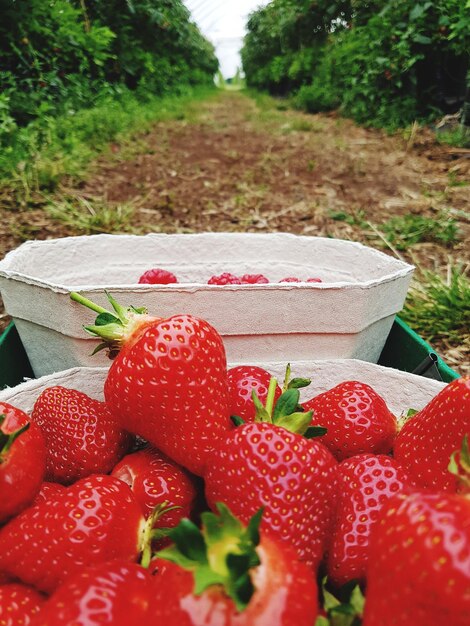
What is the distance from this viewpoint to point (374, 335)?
146 centimetres

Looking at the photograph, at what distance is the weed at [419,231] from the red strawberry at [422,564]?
96.0 inches

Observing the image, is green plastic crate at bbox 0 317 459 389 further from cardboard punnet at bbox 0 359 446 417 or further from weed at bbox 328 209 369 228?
weed at bbox 328 209 369 228

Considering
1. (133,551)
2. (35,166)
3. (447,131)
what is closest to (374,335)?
(133,551)

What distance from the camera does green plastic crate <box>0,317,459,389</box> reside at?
4.33 feet

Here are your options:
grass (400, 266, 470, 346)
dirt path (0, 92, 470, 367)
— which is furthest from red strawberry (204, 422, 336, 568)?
grass (400, 266, 470, 346)

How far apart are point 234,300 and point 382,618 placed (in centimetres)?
88

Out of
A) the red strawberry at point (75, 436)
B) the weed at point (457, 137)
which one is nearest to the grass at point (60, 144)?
the red strawberry at point (75, 436)

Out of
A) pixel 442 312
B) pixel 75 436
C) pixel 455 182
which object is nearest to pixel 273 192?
pixel 455 182

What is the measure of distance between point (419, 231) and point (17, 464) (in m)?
2.62

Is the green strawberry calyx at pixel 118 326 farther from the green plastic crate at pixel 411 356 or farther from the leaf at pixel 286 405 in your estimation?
the green plastic crate at pixel 411 356

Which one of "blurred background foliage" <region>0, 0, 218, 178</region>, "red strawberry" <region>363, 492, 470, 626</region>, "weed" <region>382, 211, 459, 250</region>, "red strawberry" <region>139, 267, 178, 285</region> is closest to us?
"red strawberry" <region>363, 492, 470, 626</region>

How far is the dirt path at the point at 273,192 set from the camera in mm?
2787

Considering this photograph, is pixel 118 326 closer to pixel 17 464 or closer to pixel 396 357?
pixel 17 464

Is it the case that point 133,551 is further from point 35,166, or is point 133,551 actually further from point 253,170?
point 253,170
